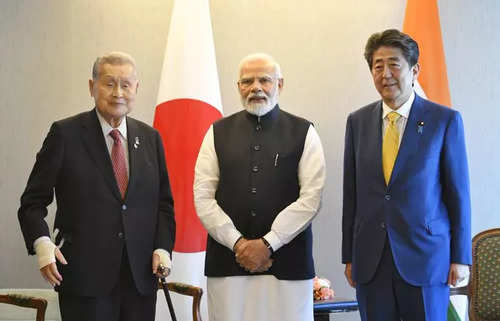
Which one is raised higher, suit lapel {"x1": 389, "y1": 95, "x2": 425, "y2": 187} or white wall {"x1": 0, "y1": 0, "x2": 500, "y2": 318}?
white wall {"x1": 0, "y1": 0, "x2": 500, "y2": 318}

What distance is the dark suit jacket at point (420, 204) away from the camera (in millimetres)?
2748

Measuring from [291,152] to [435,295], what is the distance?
93 centimetres

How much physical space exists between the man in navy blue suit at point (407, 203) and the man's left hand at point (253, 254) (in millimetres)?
397

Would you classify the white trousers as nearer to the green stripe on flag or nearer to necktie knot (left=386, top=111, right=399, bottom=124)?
necktie knot (left=386, top=111, right=399, bottom=124)

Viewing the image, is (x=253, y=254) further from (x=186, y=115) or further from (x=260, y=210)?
(x=186, y=115)

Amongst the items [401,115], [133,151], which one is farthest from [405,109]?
[133,151]

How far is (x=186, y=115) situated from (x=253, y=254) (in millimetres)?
1362

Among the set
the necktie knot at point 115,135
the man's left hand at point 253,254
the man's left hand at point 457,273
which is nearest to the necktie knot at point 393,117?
the man's left hand at point 457,273

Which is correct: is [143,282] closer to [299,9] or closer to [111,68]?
[111,68]

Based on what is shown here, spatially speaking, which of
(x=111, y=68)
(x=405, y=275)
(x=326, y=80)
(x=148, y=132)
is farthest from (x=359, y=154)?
(x=326, y=80)

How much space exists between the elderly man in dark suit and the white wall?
1954 millimetres

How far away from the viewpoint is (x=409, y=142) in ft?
9.22

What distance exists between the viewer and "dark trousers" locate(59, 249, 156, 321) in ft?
8.22

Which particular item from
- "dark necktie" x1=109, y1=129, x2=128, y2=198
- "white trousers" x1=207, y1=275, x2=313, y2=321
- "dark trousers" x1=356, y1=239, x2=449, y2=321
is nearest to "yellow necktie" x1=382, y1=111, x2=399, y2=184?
"dark trousers" x1=356, y1=239, x2=449, y2=321
